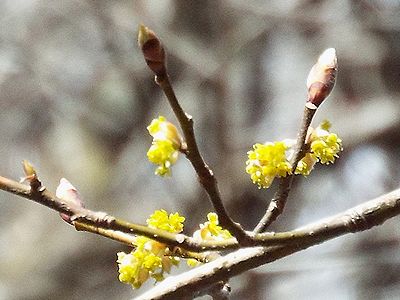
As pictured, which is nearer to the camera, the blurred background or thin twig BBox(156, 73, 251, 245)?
thin twig BBox(156, 73, 251, 245)

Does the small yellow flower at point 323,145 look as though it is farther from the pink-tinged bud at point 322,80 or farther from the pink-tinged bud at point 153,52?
the pink-tinged bud at point 153,52

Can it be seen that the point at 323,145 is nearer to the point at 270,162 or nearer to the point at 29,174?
the point at 270,162

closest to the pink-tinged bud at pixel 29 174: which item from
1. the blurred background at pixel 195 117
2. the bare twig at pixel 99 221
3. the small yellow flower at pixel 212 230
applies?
the bare twig at pixel 99 221

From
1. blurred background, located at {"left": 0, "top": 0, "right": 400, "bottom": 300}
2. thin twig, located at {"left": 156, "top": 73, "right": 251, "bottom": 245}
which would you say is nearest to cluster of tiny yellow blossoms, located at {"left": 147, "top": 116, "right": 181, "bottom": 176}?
thin twig, located at {"left": 156, "top": 73, "right": 251, "bottom": 245}

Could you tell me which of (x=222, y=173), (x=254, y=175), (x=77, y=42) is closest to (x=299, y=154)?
(x=254, y=175)

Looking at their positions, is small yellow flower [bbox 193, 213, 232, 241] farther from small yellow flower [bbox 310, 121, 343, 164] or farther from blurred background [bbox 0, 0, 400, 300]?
blurred background [bbox 0, 0, 400, 300]

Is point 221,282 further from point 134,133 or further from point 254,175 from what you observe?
point 134,133
